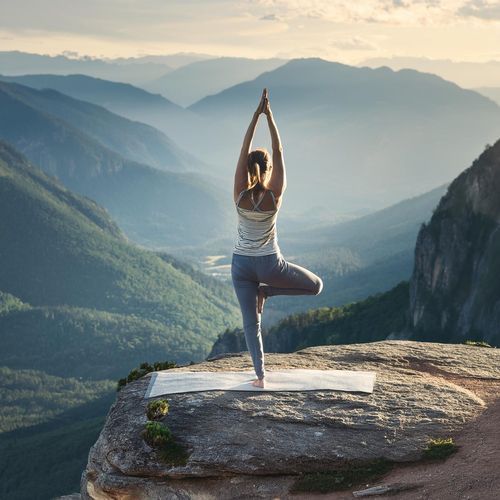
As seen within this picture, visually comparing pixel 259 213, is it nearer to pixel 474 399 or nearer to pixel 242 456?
pixel 242 456

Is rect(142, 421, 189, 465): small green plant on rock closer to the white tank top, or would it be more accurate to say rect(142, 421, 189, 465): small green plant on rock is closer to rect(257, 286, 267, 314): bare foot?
rect(257, 286, 267, 314): bare foot

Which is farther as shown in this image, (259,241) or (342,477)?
(259,241)

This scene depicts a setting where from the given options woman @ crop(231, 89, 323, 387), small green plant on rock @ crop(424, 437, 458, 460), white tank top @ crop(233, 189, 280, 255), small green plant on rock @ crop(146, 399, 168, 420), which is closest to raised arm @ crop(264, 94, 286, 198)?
woman @ crop(231, 89, 323, 387)

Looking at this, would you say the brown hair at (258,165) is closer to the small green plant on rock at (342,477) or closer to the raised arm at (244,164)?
the raised arm at (244,164)

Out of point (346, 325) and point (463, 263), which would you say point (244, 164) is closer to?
point (463, 263)

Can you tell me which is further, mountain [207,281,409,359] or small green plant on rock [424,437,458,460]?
mountain [207,281,409,359]

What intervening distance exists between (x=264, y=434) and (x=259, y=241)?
532 cm

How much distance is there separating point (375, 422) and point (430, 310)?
123000 millimetres

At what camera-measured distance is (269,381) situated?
79.8ft

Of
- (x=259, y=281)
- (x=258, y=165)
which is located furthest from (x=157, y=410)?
(x=258, y=165)

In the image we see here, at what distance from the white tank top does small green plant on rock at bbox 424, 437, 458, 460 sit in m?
6.76

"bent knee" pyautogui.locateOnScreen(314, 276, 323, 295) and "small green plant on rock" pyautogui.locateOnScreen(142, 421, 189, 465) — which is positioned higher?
"bent knee" pyautogui.locateOnScreen(314, 276, 323, 295)

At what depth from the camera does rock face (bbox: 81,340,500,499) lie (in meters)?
20.9

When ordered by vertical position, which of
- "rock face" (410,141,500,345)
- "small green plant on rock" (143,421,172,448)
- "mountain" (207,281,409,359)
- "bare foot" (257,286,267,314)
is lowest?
"mountain" (207,281,409,359)
